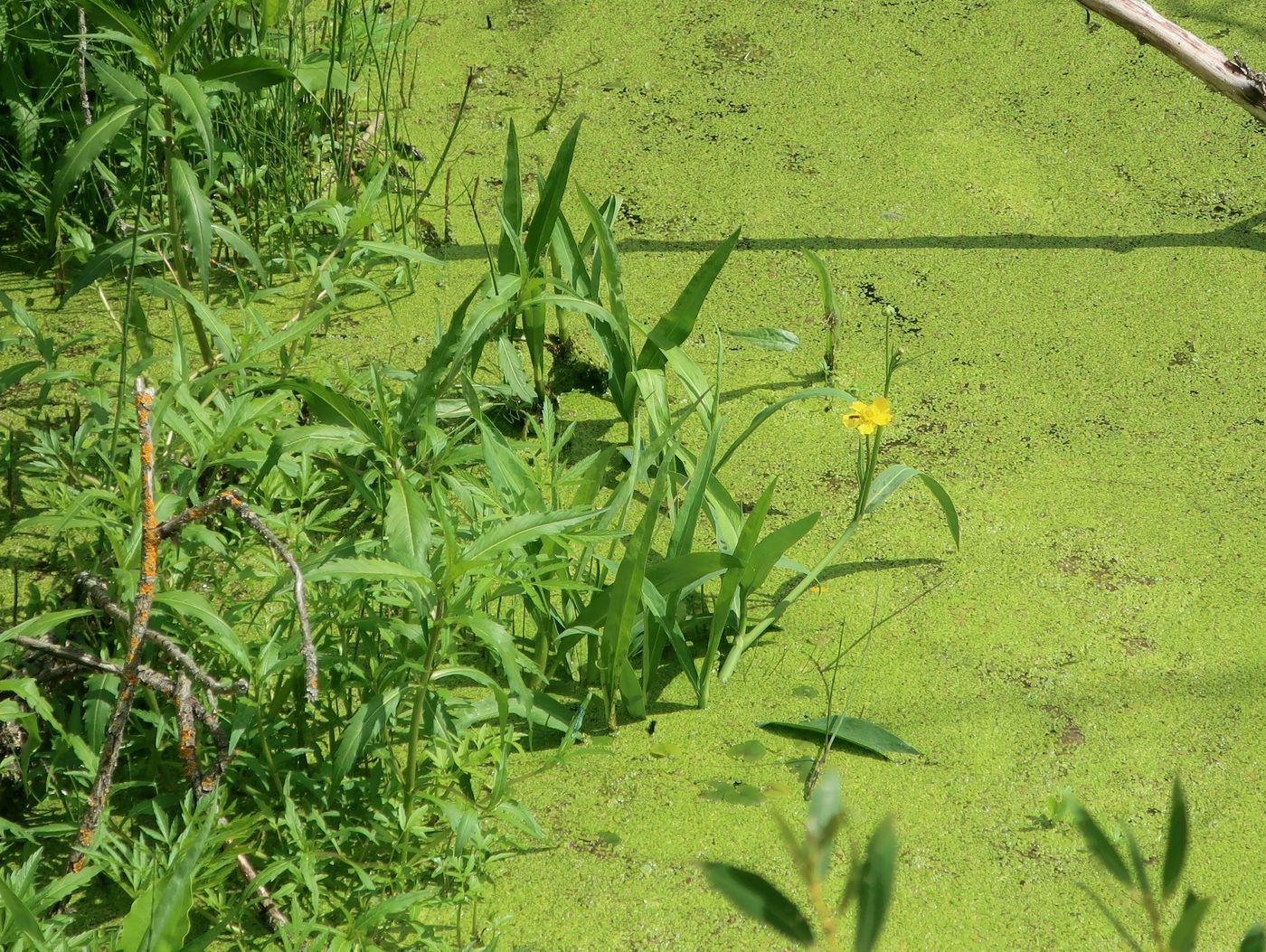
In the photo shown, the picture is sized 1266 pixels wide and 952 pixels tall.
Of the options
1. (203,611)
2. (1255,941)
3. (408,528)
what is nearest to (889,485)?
(408,528)

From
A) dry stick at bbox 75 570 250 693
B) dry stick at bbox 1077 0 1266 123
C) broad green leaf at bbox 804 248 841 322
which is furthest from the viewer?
dry stick at bbox 1077 0 1266 123

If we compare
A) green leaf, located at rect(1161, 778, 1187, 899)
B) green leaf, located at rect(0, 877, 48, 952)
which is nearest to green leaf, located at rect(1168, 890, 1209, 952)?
green leaf, located at rect(1161, 778, 1187, 899)

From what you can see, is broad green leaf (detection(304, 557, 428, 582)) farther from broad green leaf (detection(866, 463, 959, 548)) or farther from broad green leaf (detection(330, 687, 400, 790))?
broad green leaf (detection(866, 463, 959, 548))

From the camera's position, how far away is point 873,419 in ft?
5.58

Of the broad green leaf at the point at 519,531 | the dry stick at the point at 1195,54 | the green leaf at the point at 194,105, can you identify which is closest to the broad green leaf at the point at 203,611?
the broad green leaf at the point at 519,531

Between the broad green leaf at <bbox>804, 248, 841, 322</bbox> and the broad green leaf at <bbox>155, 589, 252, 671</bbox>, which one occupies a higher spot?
the broad green leaf at <bbox>804, 248, 841, 322</bbox>

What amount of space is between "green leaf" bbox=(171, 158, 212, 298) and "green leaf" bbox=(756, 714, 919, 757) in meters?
0.92

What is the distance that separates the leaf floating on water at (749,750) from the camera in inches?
61.2

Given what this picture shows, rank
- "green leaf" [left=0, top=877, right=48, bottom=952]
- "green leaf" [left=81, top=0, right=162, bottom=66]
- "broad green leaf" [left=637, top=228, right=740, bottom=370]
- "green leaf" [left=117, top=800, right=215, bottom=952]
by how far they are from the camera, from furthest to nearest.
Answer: "broad green leaf" [left=637, top=228, right=740, bottom=370]
"green leaf" [left=81, top=0, right=162, bottom=66]
"green leaf" [left=0, top=877, right=48, bottom=952]
"green leaf" [left=117, top=800, right=215, bottom=952]

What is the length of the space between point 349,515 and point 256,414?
388mm

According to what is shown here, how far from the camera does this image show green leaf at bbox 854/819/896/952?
0.36 m

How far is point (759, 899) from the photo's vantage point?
380 millimetres

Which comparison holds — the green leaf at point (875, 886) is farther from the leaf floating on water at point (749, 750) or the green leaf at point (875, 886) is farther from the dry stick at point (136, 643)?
the leaf floating on water at point (749, 750)

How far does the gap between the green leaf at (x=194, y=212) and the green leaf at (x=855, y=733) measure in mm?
925
